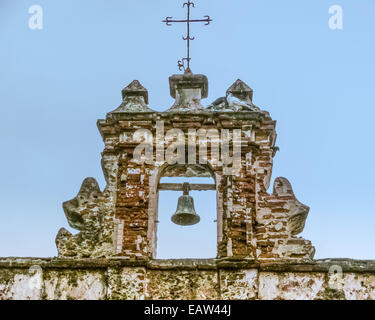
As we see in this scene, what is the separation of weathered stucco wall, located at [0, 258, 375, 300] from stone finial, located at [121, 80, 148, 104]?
7.85ft

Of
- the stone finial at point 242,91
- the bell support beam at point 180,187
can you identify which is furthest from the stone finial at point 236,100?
the bell support beam at point 180,187

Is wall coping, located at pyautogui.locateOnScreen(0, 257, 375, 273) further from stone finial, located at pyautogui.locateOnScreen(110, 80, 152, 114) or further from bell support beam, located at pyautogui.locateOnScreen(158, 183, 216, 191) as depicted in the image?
stone finial, located at pyautogui.locateOnScreen(110, 80, 152, 114)

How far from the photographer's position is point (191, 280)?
30.0 feet

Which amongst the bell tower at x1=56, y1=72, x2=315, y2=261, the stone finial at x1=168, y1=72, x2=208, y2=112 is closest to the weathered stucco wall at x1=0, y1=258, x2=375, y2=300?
the bell tower at x1=56, y1=72, x2=315, y2=261

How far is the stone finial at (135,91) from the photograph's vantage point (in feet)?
34.9

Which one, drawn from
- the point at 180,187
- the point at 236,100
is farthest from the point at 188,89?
the point at 180,187

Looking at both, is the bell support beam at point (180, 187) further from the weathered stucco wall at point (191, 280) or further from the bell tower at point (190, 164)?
the weathered stucco wall at point (191, 280)

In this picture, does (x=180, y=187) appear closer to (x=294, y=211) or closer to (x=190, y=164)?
(x=190, y=164)

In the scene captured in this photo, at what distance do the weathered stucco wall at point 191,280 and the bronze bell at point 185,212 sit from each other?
6.03 ft

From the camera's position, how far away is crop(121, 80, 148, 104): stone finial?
10648 mm

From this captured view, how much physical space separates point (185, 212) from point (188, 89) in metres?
1.62
